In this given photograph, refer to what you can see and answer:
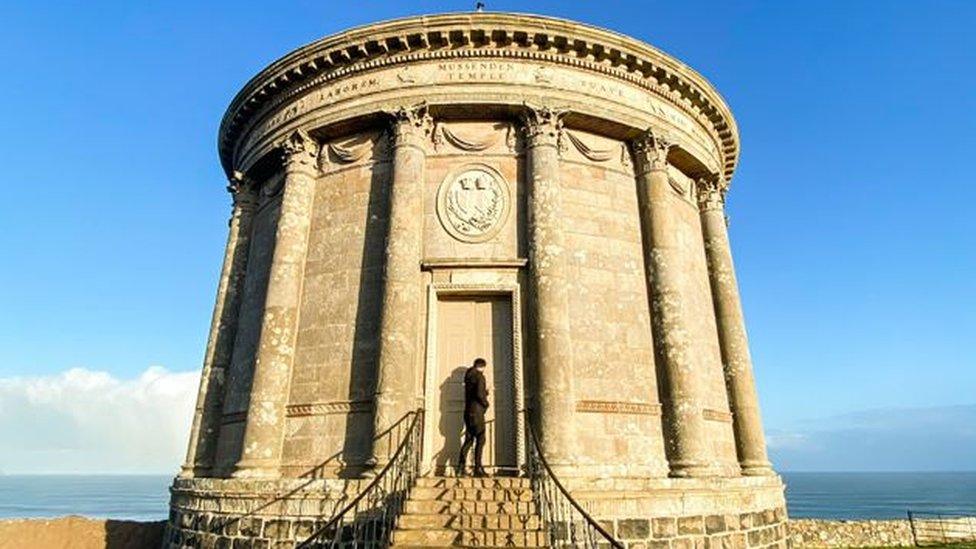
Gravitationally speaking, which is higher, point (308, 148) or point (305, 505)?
point (308, 148)

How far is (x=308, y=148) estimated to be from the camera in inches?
520

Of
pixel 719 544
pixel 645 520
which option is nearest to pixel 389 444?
pixel 645 520

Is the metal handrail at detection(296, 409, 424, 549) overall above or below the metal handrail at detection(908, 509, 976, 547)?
above

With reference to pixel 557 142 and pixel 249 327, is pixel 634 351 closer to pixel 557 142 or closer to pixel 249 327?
pixel 557 142

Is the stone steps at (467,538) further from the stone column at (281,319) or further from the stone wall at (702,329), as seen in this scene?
the stone wall at (702,329)

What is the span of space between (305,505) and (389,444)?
1.62 meters

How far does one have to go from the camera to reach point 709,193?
51.4ft

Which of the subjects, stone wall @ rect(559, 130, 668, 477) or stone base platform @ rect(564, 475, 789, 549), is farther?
stone wall @ rect(559, 130, 668, 477)

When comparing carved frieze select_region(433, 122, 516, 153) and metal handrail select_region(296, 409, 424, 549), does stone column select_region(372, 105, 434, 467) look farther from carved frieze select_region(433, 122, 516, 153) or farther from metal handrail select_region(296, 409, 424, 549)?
metal handrail select_region(296, 409, 424, 549)

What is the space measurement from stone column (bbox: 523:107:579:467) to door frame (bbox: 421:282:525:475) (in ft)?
1.27

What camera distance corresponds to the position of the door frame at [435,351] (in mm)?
10297

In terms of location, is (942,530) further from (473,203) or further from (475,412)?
(473,203)

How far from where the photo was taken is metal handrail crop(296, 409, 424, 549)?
810 cm

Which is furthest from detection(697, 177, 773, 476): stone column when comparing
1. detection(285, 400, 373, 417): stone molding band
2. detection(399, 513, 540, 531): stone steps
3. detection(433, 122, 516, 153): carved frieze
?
detection(285, 400, 373, 417): stone molding band
